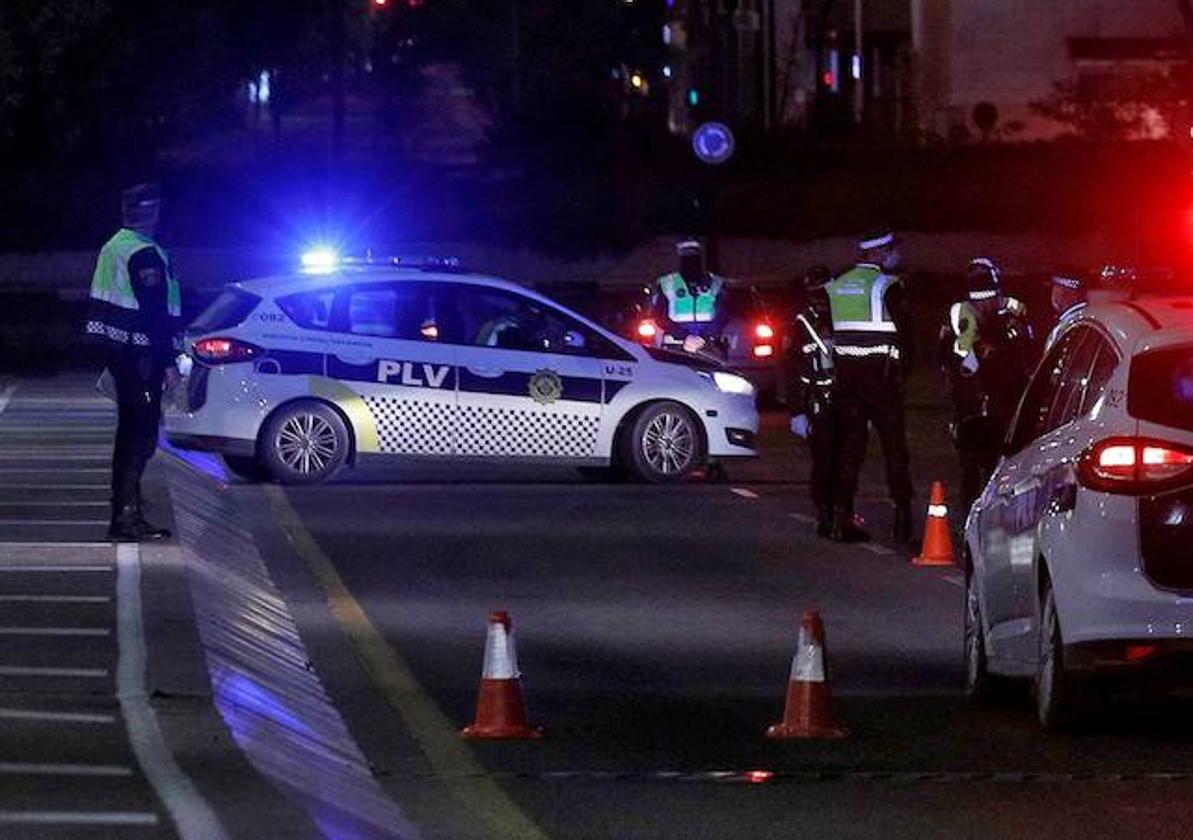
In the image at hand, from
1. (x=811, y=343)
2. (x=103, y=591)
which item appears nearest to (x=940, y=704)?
(x=103, y=591)

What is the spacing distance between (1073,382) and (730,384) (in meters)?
11.8

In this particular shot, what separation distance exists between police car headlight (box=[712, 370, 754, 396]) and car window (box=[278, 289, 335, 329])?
3013 millimetres

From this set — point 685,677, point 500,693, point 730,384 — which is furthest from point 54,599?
point 730,384

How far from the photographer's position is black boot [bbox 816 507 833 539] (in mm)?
18375

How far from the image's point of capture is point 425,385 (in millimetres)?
21953

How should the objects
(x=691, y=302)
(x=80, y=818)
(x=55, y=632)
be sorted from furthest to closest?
(x=691, y=302)
(x=55, y=632)
(x=80, y=818)

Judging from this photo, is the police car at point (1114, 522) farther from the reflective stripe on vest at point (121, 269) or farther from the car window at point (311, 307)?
the car window at point (311, 307)

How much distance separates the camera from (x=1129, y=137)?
58344mm

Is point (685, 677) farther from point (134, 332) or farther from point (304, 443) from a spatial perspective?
point (304, 443)

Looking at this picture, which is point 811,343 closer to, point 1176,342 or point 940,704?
point 940,704

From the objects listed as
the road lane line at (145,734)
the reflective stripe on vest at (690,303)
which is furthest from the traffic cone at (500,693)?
the reflective stripe on vest at (690,303)

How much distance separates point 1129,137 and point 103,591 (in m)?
45.9

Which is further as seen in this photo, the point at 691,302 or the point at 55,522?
the point at 691,302

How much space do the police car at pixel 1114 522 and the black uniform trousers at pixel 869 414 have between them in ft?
22.8
